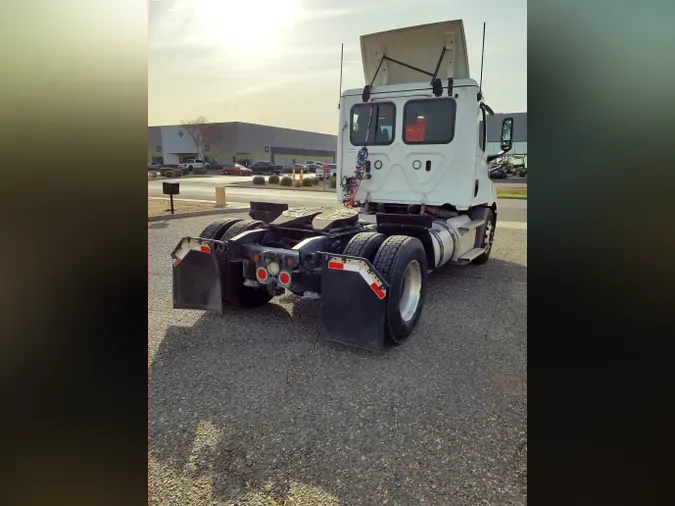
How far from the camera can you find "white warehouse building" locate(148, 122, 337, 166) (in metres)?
60.5

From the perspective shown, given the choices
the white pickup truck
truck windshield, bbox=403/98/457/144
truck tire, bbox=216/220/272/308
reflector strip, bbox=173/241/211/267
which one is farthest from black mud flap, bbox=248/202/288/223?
the white pickup truck

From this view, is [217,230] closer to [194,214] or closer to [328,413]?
[328,413]

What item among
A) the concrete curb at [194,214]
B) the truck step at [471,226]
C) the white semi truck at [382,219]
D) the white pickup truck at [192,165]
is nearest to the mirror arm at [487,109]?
the white semi truck at [382,219]

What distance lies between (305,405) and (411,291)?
207 cm

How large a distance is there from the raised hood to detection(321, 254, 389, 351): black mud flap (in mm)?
3836

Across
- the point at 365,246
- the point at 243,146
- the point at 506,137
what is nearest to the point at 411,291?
the point at 365,246

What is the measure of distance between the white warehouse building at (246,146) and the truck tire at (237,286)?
52709mm

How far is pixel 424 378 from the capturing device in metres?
3.80

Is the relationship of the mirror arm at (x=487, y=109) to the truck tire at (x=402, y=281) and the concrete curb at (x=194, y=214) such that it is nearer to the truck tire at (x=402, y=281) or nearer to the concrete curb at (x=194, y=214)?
the truck tire at (x=402, y=281)

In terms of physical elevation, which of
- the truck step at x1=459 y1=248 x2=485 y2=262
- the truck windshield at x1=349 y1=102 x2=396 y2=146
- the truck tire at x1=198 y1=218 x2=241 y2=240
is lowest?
the truck step at x1=459 y1=248 x2=485 y2=262

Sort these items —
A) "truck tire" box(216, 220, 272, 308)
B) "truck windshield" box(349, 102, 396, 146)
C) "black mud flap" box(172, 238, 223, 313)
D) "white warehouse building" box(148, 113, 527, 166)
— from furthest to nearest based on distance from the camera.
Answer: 1. "white warehouse building" box(148, 113, 527, 166)
2. "truck windshield" box(349, 102, 396, 146)
3. "truck tire" box(216, 220, 272, 308)
4. "black mud flap" box(172, 238, 223, 313)

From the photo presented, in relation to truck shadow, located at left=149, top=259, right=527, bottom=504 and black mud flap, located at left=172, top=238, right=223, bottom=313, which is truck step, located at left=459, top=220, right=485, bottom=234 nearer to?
truck shadow, located at left=149, top=259, right=527, bottom=504
